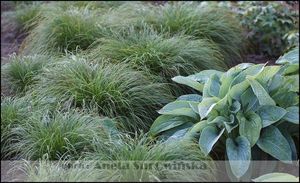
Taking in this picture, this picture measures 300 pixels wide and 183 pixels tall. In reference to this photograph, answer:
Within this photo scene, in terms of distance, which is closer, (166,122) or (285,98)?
(285,98)

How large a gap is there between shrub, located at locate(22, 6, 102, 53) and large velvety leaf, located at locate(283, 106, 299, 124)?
210cm

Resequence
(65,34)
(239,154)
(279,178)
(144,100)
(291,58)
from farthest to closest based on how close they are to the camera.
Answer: (65,34), (144,100), (291,58), (239,154), (279,178)

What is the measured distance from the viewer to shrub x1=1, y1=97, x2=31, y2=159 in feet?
10.3

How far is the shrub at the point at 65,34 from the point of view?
459cm

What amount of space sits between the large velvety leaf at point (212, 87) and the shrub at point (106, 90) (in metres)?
0.48

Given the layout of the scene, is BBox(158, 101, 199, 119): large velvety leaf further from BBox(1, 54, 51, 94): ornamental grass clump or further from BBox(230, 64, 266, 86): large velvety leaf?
BBox(1, 54, 51, 94): ornamental grass clump

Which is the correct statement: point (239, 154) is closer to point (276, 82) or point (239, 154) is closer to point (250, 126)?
point (250, 126)

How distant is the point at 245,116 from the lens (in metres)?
3.06

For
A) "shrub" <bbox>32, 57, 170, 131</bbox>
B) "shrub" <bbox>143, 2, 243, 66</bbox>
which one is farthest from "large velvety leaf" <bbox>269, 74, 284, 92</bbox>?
"shrub" <bbox>143, 2, 243, 66</bbox>

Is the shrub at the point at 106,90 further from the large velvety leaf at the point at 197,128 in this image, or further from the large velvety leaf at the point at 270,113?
the large velvety leaf at the point at 270,113

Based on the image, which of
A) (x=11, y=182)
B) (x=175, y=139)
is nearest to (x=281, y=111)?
(x=175, y=139)


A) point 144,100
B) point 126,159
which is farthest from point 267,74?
point 126,159

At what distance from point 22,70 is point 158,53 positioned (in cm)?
113

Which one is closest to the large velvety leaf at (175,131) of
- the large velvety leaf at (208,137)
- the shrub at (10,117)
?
the large velvety leaf at (208,137)
